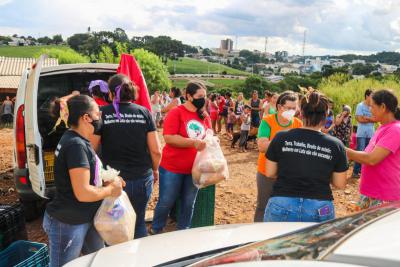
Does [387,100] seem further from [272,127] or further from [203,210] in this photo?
[203,210]

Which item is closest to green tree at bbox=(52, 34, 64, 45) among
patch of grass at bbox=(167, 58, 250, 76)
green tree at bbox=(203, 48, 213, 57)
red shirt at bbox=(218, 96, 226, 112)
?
patch of grass at bbox=(167, 58, 250, 76)

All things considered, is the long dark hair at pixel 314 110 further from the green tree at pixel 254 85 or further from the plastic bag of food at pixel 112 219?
the green tree at pixel 254 85

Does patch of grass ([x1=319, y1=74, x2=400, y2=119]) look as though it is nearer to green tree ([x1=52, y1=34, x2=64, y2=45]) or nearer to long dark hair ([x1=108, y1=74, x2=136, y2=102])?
long dark hair ([x1=108, y1=74, x2=136, y2=102])

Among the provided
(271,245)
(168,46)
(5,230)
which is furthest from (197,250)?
(168,46)

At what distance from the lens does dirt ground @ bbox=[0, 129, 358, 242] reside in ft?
18.1

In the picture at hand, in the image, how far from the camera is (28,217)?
514cm

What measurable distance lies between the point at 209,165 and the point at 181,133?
1.41 ft

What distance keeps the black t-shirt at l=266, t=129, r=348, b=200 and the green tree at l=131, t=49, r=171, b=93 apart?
30.8m

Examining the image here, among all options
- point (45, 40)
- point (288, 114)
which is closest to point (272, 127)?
point (288, 114)

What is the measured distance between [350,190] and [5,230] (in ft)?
19.0

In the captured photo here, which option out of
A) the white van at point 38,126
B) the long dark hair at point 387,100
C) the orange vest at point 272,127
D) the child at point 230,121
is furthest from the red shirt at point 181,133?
the child at point 230,121

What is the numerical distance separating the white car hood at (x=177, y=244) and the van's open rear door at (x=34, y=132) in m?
2.03

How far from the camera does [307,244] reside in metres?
1.72

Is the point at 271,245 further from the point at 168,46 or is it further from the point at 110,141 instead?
the point at 168,46
